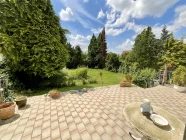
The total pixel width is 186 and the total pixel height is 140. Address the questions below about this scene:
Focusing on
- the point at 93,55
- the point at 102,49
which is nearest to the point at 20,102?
the point at 102,49

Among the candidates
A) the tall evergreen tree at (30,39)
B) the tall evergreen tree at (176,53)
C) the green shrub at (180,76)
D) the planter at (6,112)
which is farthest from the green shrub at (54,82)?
the tall evergreen tree at (176,53)

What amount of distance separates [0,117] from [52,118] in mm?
1650

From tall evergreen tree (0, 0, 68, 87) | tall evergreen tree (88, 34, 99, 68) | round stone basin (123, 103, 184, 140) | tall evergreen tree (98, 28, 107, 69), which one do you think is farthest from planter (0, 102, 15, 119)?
tall evergreen tree (88, 34, 99, 68)

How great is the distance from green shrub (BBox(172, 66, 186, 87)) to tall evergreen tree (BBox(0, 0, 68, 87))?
726 centimetres

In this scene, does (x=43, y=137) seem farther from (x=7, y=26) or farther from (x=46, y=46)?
(x=7, y=26)

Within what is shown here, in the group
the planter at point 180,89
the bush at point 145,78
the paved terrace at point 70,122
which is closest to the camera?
the paved terrace at point 70,122

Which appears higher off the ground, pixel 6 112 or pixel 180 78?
pixel 180 78

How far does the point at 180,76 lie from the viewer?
217 inches

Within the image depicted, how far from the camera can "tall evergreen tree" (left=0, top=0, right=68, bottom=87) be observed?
17.6 ft

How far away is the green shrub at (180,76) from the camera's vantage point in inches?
211

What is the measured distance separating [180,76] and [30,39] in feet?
29.4

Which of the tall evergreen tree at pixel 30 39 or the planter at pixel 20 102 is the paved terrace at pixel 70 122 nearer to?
the planter at pixel 20 102

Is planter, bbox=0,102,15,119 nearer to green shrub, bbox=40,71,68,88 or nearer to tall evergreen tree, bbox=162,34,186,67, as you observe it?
green shrub, bbox=40,71,68,88

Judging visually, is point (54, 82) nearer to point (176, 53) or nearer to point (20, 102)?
point (20, 102)
